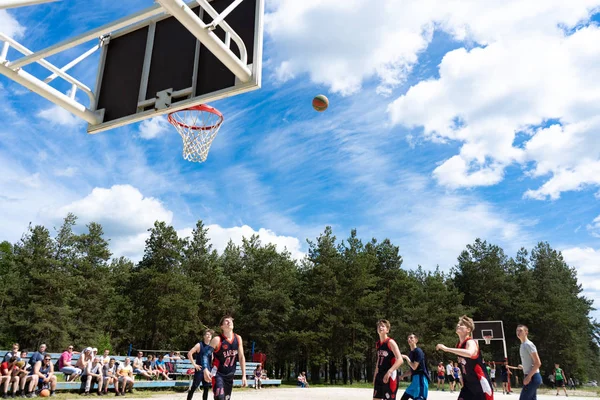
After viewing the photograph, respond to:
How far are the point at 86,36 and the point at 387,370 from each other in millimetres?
7732

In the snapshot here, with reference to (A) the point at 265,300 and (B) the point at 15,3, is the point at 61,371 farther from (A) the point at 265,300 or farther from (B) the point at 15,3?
(A) the point at 265,300

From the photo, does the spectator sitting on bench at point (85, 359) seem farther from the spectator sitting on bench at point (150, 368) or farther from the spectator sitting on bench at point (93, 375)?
the spectator sitting on bench at point (150, 368)

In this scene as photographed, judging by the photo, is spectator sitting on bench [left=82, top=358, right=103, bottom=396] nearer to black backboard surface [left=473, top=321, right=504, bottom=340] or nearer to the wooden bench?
the wooden bench

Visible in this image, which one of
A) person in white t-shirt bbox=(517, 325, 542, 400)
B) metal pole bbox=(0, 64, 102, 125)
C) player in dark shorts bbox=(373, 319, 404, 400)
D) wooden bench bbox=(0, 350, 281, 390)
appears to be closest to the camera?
metal pole bbox=(0, 64, 102, 125)

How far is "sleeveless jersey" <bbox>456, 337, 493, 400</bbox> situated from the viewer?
7174mm

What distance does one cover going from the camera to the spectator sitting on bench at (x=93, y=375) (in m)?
15.2

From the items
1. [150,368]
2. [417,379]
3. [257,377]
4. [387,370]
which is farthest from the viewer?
[257,377]

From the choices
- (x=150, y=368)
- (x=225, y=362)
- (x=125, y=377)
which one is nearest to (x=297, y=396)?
(x=150, y=368)

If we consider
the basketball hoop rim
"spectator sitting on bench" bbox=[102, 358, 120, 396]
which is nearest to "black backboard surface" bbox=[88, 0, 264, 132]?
the basketball hoop rim

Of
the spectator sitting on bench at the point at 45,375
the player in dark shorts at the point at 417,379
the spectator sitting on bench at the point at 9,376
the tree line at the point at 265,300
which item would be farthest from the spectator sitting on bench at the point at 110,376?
the tree line at the point at 265,300

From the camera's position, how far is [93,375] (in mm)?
15430

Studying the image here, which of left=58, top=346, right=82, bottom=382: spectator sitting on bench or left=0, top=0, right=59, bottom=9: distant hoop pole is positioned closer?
left=0, top=0, right=59, bottom=9: distant hoop pole

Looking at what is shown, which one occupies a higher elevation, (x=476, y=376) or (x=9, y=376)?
(x=476, y=376)

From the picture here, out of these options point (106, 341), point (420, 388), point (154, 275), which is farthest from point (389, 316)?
point (420, 388)
